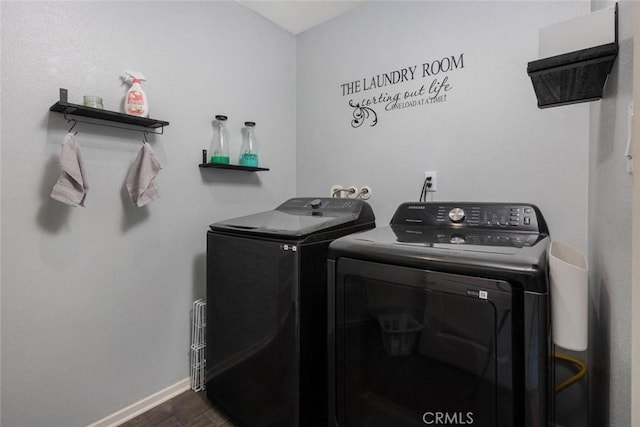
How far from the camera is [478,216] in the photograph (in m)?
1.40

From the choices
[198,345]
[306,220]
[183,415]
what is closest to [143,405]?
[183,415]

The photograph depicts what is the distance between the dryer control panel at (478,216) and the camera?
1.32 metres

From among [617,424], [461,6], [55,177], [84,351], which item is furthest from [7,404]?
[461,6]

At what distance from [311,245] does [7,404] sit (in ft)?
4.78

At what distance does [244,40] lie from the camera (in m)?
2.20

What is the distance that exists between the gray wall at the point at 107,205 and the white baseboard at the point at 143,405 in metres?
0.03

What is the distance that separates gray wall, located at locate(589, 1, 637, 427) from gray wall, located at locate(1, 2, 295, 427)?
191cm

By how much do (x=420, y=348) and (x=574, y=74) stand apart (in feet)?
3.18

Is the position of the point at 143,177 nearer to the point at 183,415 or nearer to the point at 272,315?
the point at 272,315

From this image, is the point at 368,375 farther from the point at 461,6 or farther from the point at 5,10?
the point at 5,10

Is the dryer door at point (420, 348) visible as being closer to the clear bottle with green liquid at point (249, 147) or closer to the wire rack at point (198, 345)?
the wire rack at point (198, 345)

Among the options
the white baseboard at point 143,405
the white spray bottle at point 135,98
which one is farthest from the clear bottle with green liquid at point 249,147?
the white baseboard at point 143,405

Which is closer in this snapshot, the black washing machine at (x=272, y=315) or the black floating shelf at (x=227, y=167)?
the black washing machine at (x=272, y=315)

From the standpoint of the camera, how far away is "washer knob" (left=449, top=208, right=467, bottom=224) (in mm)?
1438
